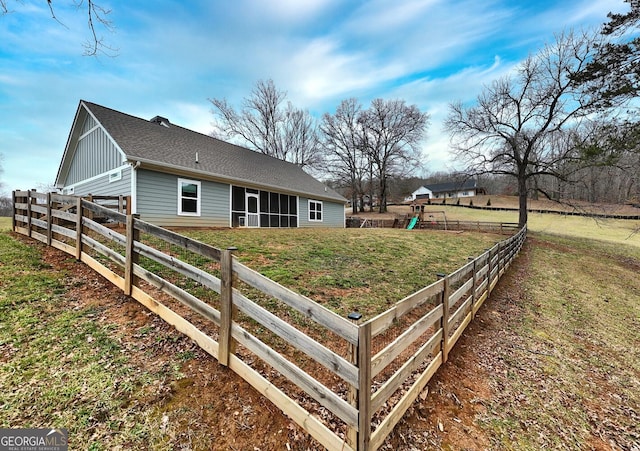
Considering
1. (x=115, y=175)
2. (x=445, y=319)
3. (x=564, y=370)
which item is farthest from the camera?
(x=115, y=175)

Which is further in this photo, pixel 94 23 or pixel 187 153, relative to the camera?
pixel 187 153

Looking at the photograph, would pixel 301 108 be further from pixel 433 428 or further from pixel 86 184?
pixel 433 428

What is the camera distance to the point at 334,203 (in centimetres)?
2136

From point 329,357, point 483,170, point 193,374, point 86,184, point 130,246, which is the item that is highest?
point 483,170

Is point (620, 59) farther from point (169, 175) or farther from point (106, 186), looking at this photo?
point (106, 186)

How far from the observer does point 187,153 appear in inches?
484

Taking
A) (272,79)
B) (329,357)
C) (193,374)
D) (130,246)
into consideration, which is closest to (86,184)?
(130,246)

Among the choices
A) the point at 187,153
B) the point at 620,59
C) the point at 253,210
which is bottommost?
the point at 253,210

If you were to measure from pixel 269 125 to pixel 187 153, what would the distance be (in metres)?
20.6

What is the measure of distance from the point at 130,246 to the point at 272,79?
102 ft

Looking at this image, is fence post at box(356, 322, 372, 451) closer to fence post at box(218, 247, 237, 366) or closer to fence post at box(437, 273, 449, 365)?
fence post at box(218, 247, 237, 366)

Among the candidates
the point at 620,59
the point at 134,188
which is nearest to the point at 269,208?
the point at 134,188

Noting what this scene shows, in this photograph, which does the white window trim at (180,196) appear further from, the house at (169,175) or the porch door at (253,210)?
the porch door at (253,210)

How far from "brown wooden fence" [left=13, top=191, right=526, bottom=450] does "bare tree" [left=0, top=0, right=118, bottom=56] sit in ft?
7.59
